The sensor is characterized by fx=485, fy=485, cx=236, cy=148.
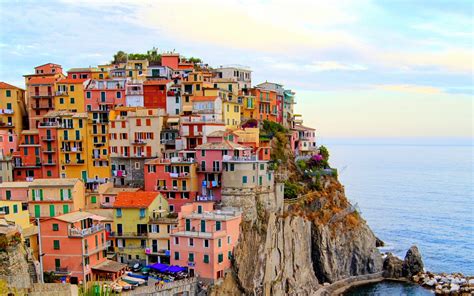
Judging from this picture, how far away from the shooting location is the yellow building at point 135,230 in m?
52.8

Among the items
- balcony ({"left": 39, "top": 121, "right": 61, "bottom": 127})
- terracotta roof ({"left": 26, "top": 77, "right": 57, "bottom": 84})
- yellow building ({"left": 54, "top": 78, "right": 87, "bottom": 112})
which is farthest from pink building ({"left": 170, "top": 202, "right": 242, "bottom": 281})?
terracotta roof ({"left": 26, "top": 77, "right": 57, "bottom": 84})

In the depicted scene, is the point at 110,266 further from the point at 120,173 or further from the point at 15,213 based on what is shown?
the point at 120,173

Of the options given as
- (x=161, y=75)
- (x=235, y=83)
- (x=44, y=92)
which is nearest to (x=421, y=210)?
(x=235, y=83)

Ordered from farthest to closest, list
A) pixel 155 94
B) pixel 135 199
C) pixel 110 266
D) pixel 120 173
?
1. pixel 155 94
2. pixel 120 173
3. pixel 135 199
4. pixel 110 266

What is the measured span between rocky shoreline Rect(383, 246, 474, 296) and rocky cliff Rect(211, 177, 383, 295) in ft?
6.11

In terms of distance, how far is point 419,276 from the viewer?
233 feet

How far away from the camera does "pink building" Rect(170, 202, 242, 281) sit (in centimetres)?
4838

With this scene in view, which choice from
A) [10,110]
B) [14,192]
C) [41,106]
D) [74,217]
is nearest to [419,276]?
[74,217]

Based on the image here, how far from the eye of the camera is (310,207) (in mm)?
66938

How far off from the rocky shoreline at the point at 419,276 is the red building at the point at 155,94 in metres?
41.3

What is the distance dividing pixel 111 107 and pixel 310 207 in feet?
103

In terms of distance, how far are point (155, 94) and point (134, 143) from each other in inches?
389

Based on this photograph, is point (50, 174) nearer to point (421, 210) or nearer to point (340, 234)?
point (340, 234)

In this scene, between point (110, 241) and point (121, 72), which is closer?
point (110, 241)
